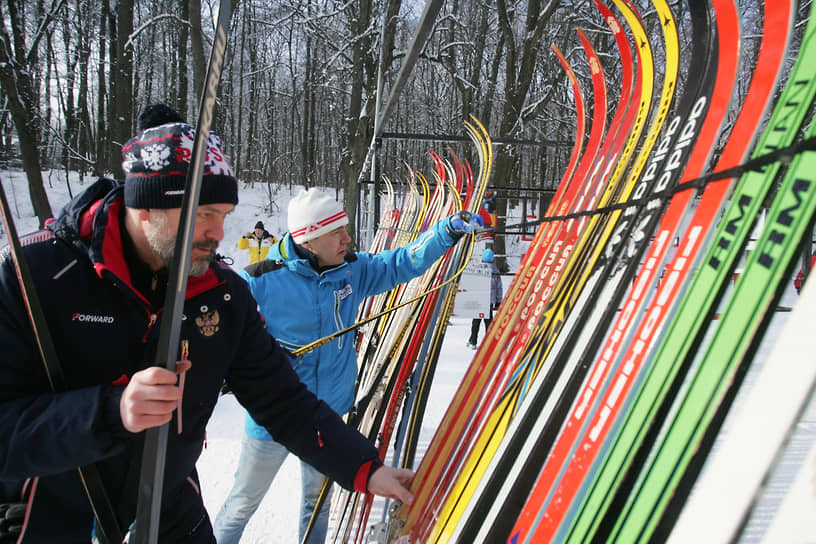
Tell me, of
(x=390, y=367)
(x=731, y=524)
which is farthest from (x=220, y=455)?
(x=731, y=524)

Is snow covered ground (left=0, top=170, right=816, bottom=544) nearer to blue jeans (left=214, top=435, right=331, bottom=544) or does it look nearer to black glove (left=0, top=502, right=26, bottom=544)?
blue jeans (left=214, top=435, right=331, bottom=544)

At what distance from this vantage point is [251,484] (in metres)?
1.94

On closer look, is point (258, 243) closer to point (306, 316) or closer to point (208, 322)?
point (306, 316)

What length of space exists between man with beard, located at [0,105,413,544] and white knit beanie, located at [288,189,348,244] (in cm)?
81

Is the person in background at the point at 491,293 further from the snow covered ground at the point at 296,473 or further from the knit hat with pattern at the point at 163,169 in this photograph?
the knit hat with pattern at the point at 163,169

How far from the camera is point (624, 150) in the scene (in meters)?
1.40

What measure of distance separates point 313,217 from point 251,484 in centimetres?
117

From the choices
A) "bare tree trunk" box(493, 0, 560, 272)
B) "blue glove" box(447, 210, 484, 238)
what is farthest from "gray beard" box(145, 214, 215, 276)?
"bare tree trunk" box(493, 0, 560, 272)

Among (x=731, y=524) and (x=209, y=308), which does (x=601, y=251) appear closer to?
(x=731, y=524)

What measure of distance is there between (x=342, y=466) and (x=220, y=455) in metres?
2.19

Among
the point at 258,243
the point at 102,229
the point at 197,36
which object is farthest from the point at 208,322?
the point at 258,243

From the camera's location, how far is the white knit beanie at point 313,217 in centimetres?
210

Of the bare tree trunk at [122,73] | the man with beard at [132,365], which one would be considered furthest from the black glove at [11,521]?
the bare tree trunk at [122,73]

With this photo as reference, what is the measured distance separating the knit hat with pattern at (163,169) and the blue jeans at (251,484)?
1.21m
